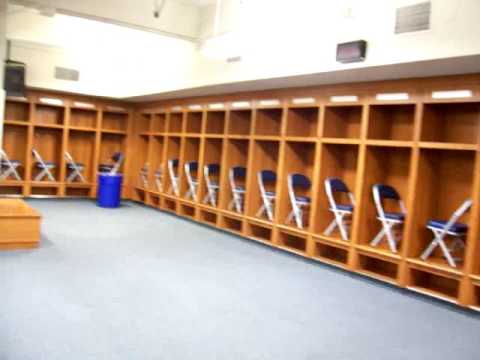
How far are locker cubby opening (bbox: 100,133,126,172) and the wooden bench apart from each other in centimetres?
538

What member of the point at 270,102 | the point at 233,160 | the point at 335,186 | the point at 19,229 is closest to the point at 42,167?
the point at 233,160

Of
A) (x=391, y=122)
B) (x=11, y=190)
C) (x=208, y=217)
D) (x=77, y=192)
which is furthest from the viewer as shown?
(x=77, y=192)

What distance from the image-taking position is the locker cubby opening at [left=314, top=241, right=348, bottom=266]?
612cm

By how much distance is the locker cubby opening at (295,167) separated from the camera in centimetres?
668

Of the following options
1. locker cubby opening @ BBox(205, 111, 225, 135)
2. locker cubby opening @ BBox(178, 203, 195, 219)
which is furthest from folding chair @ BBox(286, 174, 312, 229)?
locker cubby opening @ BBox(178, 203, 195, 219)

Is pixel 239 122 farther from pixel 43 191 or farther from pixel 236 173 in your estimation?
pixel 43 191

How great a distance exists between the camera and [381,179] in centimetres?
589

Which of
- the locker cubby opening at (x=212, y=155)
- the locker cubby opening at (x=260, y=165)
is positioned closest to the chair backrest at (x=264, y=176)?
the locker cubby opening at (x=260, y=165)

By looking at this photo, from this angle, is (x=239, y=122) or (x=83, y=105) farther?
(x=83, y=105)

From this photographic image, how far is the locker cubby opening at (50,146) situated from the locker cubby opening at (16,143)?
0.23m

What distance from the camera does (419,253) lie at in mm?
5188

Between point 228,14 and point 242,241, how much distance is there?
325 centimetres

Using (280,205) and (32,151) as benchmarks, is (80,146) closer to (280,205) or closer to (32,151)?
(32,151)

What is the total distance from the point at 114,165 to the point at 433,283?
7.48 meters
